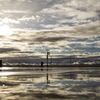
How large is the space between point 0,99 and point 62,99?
12.0ft

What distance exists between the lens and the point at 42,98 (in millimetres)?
19359

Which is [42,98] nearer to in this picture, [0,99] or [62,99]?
[62,99]

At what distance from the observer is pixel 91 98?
18922 millimetres

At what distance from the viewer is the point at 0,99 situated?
18.7 m

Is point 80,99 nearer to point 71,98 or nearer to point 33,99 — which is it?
point 71,98

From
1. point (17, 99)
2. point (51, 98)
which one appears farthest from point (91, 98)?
point (17, 99)

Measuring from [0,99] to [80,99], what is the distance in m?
4.72

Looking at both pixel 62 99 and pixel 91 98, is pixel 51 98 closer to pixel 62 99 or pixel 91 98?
pixel 62 99

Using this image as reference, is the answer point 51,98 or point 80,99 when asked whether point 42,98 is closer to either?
point 51,98

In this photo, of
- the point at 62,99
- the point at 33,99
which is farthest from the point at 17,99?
the point at 62,99

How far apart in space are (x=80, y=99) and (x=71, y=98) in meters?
0.77

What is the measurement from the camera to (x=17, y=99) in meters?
18.8

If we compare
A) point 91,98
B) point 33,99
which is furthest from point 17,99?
point 91,98

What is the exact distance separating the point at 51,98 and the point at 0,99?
120 inches
